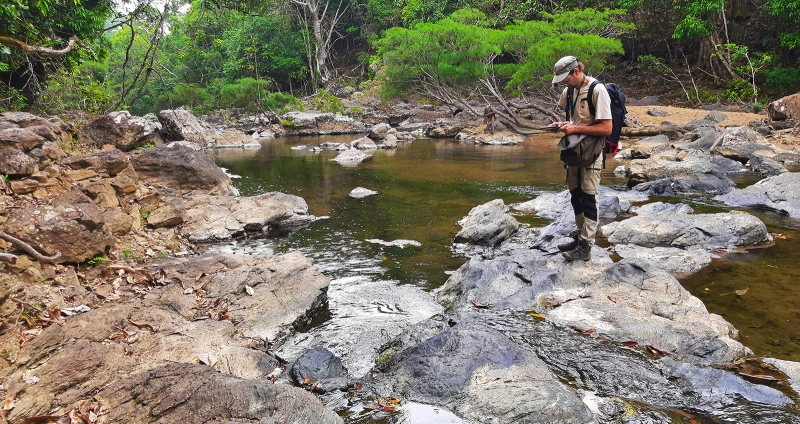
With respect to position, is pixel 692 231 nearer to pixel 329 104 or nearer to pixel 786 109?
pixel 786 109

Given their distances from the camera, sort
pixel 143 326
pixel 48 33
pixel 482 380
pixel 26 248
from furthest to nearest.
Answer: pixel 48 33, pixel 26 248, pixel 143 326, pixel 482 380

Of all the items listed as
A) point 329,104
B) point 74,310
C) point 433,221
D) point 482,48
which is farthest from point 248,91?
point 74,310

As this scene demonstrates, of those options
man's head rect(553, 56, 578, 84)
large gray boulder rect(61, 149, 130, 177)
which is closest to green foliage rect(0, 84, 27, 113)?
large gray boulder rect(61, 149, 130, 177)

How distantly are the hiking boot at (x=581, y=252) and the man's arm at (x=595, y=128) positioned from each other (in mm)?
1212

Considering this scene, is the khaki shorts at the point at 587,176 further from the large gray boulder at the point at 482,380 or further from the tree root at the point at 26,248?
the tree root at the point at 26,248

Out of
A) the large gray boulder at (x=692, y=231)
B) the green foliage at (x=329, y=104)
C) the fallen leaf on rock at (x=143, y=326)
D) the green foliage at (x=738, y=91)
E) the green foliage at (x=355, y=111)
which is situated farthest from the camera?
the green foliage at (x=355, y=111)

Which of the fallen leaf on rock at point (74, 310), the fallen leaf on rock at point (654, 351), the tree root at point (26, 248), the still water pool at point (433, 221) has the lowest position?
the still water pool at point (433, 221)

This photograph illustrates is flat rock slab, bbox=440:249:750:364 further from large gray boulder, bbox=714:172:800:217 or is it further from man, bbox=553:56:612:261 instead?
large gray boulder, bbox=714:172:800:217

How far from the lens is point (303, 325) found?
466 centimetres

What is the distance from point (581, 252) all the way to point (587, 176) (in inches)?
35.1

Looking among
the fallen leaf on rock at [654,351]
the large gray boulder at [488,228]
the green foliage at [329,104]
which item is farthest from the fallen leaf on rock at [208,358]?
the green foliage at [329,104]

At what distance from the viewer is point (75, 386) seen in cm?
315

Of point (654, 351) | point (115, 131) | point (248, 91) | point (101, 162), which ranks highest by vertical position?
point (248, 91)

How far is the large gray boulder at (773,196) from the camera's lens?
812 cm
